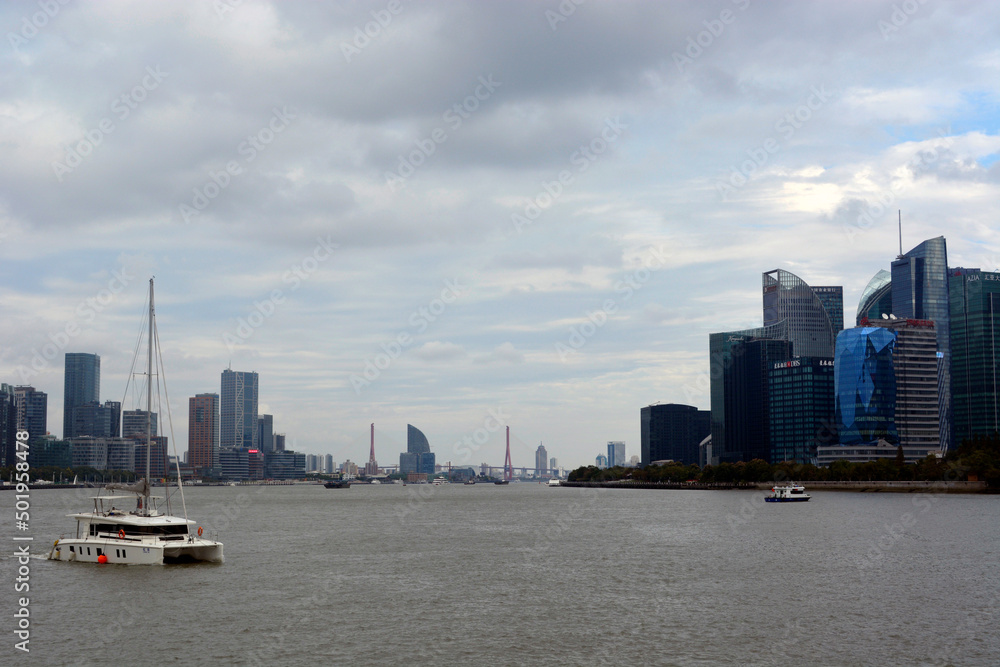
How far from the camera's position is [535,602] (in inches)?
2207

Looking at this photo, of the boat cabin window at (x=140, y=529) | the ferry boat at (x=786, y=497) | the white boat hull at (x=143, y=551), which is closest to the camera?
the white boat hull at (x=143, y=551)

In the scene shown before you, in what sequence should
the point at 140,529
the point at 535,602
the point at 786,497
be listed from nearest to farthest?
the point at 535,602 < the point at 140,529 < the point at 786,497

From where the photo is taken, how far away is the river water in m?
44.0

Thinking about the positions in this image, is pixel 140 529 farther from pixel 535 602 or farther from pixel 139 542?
pixel 535 602

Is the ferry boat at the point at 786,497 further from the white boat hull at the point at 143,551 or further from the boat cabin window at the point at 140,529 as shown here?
the boat cabin window at the point at 140,529

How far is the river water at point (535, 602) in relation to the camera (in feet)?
144

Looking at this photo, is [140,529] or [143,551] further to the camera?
[140,529]

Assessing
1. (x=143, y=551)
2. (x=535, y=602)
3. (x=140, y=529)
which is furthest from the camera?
(x=140, y=529)

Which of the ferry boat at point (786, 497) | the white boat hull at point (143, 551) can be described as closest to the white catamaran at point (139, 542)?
the white boat hull at point (143, 551)

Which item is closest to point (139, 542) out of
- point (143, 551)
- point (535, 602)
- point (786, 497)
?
point (143, 551)

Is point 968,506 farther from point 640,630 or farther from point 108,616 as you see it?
point 108,616

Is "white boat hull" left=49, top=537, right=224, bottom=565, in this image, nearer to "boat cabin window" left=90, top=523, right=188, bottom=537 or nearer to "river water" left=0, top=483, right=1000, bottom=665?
"boat cabin window" left=90, top=523, right=188, bottom=537

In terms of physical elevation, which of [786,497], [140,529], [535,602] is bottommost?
[786,497]

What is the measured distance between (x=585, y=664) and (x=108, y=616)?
92.8 ft
